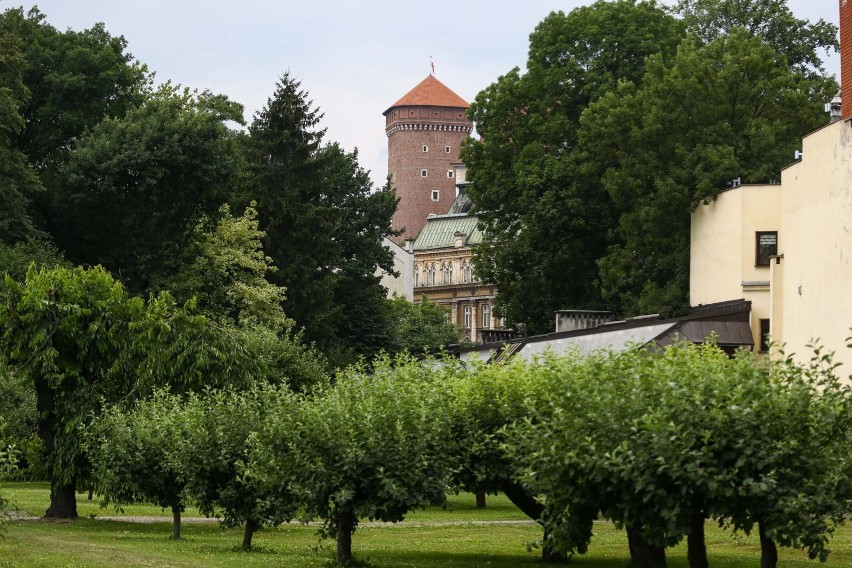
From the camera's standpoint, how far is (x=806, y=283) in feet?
172

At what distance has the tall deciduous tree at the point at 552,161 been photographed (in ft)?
244

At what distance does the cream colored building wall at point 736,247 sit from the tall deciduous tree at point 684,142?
39.2 inches

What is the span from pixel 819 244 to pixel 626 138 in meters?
18.6

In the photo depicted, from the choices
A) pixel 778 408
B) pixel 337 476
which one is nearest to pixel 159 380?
pixel 337 476

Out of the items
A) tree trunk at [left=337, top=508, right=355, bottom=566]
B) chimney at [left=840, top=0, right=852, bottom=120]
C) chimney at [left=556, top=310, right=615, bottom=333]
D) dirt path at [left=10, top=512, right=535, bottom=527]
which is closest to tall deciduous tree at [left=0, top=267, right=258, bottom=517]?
dirt path at [left=10, top=512, right=535, bottom=527]

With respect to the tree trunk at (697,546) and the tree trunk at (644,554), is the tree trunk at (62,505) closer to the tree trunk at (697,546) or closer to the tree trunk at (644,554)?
the tree trunk at (644,554)

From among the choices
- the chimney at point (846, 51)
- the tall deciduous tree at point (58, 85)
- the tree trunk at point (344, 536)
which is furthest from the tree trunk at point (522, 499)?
the tall deciduous tree at point (58, 85)

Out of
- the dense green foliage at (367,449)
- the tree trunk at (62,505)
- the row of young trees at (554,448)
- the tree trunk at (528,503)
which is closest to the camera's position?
the row of young trees at (554,448)

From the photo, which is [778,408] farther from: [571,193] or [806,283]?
[571,193]

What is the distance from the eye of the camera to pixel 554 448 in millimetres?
24672

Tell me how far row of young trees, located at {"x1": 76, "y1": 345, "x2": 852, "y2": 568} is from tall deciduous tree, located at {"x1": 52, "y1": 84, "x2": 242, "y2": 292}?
107 feet

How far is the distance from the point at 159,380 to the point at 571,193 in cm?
3235

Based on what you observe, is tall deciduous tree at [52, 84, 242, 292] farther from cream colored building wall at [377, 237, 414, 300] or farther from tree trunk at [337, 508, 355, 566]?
cream colored building wall at [377, 237, 414, 300]

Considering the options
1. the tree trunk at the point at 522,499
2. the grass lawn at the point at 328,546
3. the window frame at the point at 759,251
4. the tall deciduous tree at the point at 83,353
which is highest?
the window frame at the point at 759,251
